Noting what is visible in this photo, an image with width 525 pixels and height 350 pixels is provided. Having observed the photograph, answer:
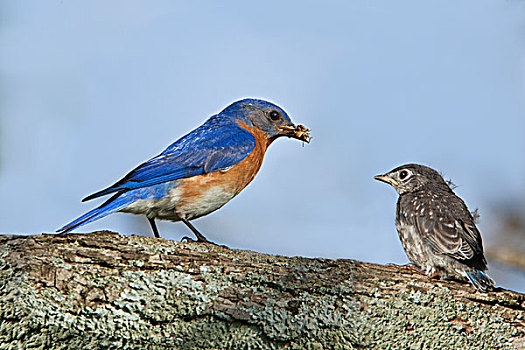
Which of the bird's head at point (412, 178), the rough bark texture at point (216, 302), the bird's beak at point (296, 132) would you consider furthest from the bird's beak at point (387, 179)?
the rough bark texture at point (216, 302)

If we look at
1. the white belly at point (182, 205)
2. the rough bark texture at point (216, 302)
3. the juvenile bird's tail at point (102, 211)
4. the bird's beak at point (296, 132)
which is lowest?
the rough bark texture at point (216, 302)

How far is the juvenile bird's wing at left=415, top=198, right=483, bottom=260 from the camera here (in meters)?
4.82

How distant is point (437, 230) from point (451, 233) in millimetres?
122

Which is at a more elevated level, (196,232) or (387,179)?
(387,179)

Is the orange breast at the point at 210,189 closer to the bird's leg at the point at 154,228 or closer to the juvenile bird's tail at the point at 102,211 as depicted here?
the bird's leg at the point at 154,228

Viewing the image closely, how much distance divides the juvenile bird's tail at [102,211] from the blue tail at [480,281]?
2.81m

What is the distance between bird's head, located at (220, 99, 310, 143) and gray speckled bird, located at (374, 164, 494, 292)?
131 centimetres

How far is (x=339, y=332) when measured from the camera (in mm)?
4062

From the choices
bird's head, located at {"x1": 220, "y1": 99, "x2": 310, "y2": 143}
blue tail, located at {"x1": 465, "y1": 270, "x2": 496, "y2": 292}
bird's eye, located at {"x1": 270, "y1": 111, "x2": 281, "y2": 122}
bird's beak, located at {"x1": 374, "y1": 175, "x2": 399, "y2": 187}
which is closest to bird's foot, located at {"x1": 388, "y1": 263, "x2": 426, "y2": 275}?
blue tail, located at {"x1": 465, "y1": 270, "x2": 496, "y2": 292}

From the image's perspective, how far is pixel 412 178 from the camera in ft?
19.9

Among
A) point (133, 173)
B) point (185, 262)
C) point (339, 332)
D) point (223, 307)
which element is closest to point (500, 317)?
point (339, 332)

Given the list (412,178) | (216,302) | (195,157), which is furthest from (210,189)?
(412,178)

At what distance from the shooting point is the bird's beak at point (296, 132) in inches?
261

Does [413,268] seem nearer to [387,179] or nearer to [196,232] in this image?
[387,179]
